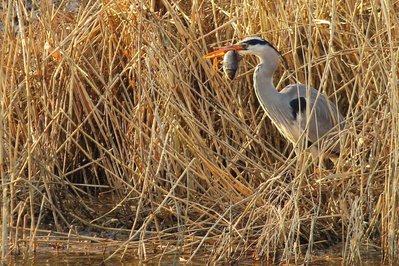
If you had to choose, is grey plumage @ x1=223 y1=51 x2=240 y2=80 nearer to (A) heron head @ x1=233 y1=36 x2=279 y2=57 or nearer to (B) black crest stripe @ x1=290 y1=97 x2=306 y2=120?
(A) heron head @ x1=233 y1=36 x2=279 y2=57

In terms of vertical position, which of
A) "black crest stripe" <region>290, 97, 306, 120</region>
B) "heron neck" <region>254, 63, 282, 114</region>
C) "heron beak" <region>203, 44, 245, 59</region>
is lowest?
"black crest stripe" <region>290, 97, 306, 120</region>

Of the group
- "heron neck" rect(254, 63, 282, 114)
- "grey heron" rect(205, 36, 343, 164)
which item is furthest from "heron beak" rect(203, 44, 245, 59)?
"heron neck" rect(254, 63, 282, 114)

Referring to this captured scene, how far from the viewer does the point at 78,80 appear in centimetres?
509

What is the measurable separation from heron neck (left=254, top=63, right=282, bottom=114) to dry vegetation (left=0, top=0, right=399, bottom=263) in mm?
131

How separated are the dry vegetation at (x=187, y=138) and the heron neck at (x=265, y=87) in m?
0.13

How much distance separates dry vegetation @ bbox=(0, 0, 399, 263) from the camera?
4223 mm

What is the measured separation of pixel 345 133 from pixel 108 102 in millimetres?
1104

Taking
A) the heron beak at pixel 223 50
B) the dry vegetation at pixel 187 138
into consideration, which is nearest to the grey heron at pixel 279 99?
the heron beak at pixel 223 50

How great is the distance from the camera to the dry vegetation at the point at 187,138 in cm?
422

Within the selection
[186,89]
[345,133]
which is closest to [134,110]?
[186,89]

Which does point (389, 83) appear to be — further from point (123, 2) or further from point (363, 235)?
point (123, 2)

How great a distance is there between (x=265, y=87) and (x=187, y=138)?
0.76 m

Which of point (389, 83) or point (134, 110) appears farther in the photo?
point (134, 110)

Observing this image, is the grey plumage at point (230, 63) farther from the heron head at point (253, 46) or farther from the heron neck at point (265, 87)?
the heron neck at point (265, 87)
